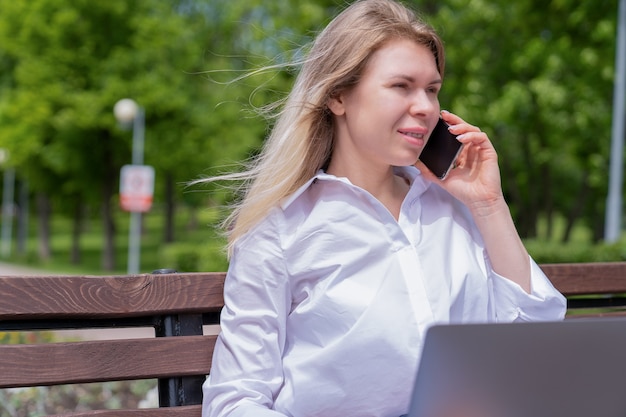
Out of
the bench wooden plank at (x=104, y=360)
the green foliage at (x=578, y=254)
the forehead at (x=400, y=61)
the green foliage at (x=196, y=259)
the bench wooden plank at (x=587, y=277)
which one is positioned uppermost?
the forehead at (x=400, y=61)

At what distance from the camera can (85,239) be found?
55156 millimetres

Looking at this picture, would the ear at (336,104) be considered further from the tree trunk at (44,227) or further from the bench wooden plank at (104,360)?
the tree trunk at (44,227)

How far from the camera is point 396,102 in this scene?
2.24 metres

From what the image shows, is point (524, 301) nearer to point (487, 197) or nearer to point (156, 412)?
point (487, 197)

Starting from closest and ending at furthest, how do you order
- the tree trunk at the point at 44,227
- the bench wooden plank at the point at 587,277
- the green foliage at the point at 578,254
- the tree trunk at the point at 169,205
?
1. the bench wooden plank at the point at 587,277
2. the green foliage at the point at 578,254
3. the tree trunk at the point at 169,205
4. the tree trunk at the point at 44,227

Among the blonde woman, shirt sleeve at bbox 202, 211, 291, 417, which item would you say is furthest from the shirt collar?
shirt sleeve at bbox 202, 211, 291, 417

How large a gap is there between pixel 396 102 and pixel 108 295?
849 millimetres

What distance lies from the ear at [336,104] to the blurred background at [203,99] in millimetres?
8349

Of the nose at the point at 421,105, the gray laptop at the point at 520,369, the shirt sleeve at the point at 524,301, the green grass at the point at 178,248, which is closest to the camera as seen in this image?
the gray laptop at the point at 520,369

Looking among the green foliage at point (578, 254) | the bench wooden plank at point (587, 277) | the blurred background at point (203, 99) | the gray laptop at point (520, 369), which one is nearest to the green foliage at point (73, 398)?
the bench wooden plank at point (587, 277)

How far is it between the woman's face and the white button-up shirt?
14cm

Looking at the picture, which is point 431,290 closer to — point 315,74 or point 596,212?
point 315,74

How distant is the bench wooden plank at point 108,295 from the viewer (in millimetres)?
2170

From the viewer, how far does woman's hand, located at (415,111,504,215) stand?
2395 millimetres
